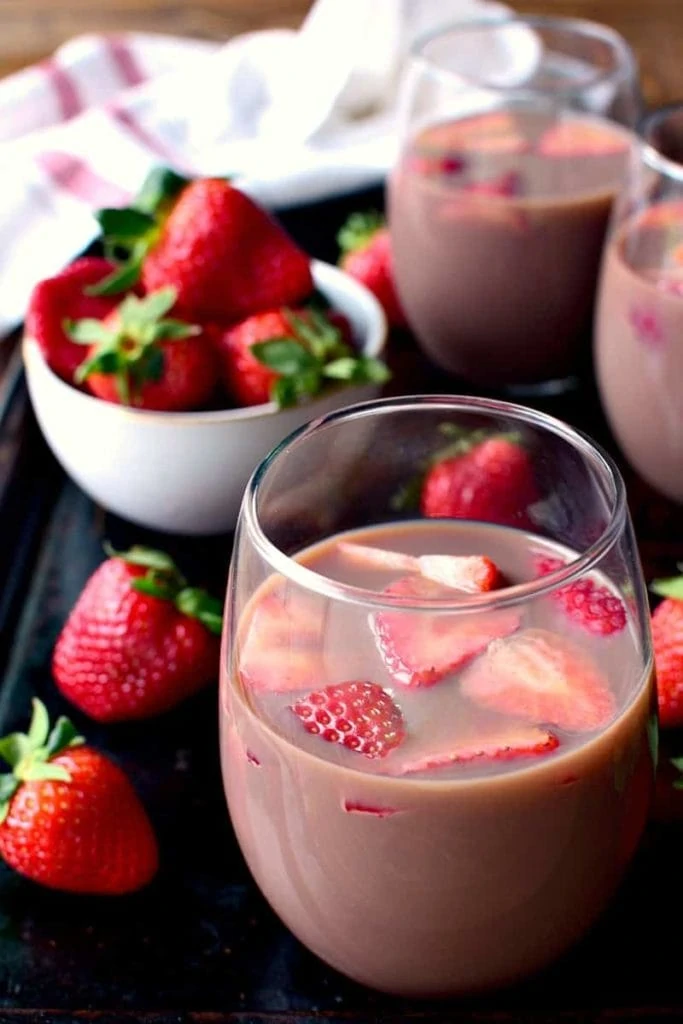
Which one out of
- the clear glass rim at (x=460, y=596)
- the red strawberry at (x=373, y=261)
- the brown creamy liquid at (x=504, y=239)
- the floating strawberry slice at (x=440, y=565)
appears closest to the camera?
the clear glass rim at (x=460, y=596)

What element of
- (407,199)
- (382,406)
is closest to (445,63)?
(407,199)

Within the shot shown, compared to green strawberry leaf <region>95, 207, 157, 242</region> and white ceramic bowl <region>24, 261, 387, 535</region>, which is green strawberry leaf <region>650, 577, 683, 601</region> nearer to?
white ceramic bowl <region>24, 261, 387, 535</region>

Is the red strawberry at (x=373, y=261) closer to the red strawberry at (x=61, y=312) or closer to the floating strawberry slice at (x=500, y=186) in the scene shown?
the floating strawberry slice at (x=500, y=186)

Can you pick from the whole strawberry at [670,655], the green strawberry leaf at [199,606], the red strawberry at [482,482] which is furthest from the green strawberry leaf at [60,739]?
the whole strawberry at [670,655]

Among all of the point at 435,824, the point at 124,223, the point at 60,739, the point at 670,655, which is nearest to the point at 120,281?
the point at 124,223

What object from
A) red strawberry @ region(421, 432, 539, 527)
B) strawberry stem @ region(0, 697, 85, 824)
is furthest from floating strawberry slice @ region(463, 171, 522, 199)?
strawberry stem @ region(0, 697, 85, 824)

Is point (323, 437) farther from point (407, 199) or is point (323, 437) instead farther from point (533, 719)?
point (407, 199)
